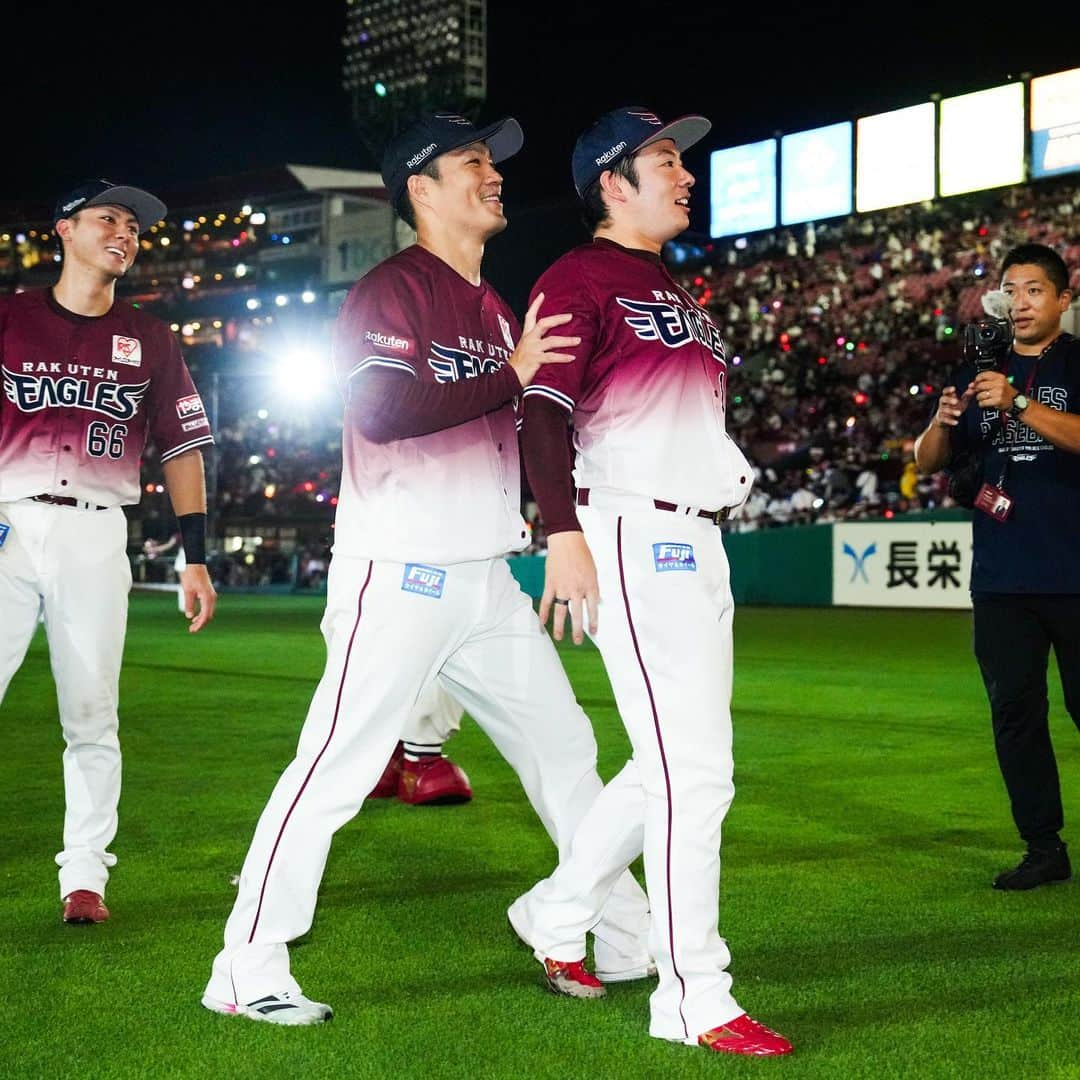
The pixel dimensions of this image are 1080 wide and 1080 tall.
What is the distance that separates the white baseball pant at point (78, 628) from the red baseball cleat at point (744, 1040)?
217 centimetres

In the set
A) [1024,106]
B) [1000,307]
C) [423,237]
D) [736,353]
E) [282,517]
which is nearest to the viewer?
[423,237]

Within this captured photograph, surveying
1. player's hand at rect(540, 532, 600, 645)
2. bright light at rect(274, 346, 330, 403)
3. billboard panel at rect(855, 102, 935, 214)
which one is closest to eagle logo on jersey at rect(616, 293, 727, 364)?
player's hand at rect(540, 532, 600, 645)

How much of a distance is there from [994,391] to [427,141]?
2.05 meters

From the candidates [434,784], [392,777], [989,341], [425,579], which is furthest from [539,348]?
[392,777]

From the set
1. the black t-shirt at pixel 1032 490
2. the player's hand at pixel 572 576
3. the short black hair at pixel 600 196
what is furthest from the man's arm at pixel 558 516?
the black t-shirt at pixel 1032 490

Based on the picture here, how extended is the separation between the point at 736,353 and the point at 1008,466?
30.2 m

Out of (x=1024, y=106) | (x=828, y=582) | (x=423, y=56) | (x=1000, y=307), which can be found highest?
(x=423, y=56)

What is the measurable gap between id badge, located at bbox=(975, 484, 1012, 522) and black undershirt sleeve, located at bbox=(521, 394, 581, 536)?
88.8 inches

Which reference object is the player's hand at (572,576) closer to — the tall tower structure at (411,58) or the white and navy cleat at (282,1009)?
the white and navy cleat at (282,1009)

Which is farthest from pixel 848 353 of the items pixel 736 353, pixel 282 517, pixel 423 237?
pixel 423 237

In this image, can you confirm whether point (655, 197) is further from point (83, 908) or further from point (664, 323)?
point (83, 908)

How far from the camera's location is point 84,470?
445 centimetres

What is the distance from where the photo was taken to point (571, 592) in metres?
3.27

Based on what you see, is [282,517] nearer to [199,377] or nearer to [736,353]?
[199,377]
